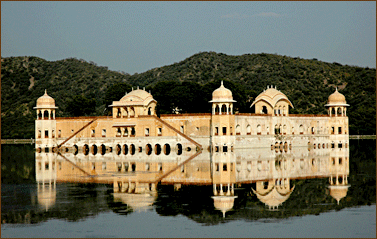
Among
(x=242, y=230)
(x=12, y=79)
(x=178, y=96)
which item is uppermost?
(x=12, y=79)

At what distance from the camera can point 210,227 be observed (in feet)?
59.0

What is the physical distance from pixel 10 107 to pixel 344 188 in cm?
8546

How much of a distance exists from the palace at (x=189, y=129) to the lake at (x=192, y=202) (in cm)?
1903

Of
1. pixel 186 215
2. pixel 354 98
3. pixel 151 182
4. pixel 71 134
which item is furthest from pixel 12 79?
pixel 186 215

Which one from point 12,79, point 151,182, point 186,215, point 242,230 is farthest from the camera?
point 12,79

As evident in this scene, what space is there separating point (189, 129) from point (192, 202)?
35.9 meters

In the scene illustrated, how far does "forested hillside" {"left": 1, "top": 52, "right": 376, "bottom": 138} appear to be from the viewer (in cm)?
8838

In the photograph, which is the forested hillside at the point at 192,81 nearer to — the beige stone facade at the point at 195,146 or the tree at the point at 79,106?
the tree at the point at 79,106

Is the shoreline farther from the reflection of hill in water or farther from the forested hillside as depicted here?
the reflection of hill in water

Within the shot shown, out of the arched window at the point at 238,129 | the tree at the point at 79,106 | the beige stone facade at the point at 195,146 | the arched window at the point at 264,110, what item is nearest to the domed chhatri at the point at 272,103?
the beige stone facade at the point at 195,146

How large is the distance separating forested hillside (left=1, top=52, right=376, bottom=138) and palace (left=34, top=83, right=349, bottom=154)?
10.7 metres

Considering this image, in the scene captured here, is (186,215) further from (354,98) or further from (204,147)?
(354,98)

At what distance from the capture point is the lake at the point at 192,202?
17703mm

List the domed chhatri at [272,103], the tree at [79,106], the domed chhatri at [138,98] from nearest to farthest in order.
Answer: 1. the domed chhatri at [138,98]
2. the domed chhatri at [272,103]
3. the tree at [79,106]
